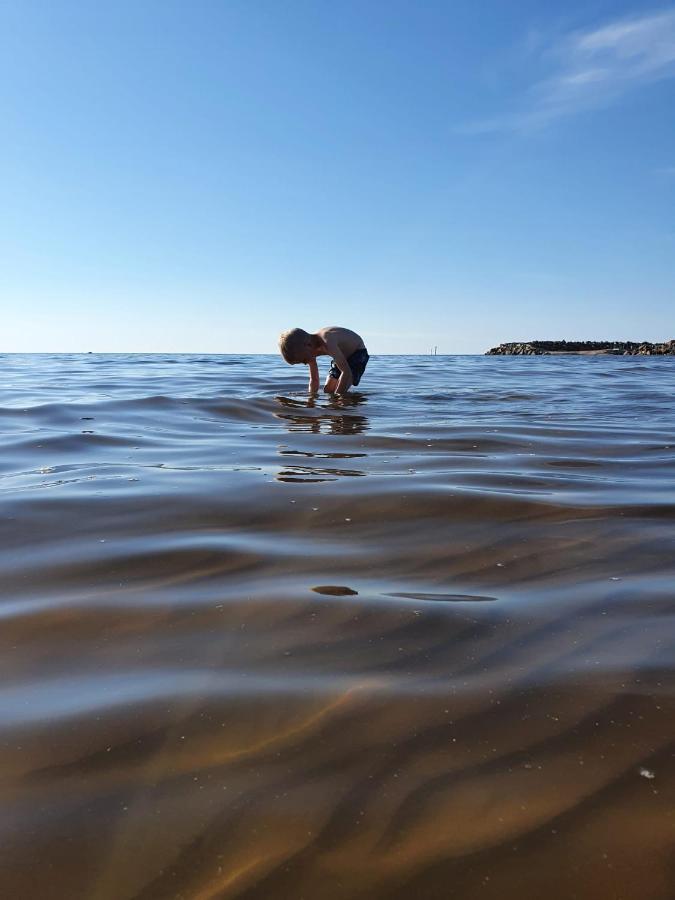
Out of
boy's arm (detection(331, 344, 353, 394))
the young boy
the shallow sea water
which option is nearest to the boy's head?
the young boy

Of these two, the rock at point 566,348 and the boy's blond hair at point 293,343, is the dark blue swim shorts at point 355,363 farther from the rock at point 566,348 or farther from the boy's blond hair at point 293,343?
the rock at point 566,348

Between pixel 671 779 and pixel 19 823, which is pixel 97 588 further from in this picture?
pixel 671 779

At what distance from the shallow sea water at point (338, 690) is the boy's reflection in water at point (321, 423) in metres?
0.28

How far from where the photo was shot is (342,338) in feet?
30.9

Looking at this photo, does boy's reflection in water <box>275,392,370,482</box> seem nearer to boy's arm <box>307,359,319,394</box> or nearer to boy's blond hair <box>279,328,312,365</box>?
boy's arm <box>307,359,319,394</box>

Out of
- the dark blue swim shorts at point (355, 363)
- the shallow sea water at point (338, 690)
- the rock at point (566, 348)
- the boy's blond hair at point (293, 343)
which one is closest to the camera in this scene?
the shallow sea water at point (338, 690)

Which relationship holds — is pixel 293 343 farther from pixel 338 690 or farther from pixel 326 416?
pixel 338 690

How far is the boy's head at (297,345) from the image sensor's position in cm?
883

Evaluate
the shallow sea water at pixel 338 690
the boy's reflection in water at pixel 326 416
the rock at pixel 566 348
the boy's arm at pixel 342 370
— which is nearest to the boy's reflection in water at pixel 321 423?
the boy's reflection in water at pixel 326 416

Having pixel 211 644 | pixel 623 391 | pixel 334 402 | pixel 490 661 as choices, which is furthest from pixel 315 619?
pixel 623 391

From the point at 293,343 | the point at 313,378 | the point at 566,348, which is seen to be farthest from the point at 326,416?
the point at 566,348

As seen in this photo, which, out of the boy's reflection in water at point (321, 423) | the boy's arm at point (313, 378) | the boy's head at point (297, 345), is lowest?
the boy's reflection in water at point (321, 423)

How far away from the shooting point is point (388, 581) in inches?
84.5

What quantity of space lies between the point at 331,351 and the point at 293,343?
51 centimetres
